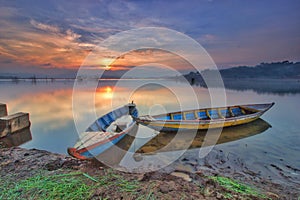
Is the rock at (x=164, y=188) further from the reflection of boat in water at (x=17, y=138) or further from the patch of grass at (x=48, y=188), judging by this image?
the reflection of boat in water at (x=17, y=138)

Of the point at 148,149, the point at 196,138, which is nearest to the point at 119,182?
the point at 148,149

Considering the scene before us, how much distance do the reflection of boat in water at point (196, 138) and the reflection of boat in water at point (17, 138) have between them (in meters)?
6.68

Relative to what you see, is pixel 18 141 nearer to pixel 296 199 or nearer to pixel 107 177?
pixel 107 177

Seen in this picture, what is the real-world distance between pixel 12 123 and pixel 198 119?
1083cm

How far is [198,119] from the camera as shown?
409 inches

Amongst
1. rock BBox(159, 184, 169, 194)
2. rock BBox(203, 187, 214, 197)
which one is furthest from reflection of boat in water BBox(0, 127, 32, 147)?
rock BBox(203, 187, 214, 197)

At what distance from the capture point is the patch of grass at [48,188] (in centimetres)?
216

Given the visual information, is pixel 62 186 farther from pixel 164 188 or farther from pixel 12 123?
pixel 12 123

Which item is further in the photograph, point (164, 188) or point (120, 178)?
point (120, 178)

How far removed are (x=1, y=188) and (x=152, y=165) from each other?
13.4 feet

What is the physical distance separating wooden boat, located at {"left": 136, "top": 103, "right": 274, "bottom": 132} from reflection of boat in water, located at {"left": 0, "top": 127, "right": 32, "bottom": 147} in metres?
6.52

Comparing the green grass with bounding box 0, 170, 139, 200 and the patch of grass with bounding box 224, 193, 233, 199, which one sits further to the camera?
the patch of grass with bounding box 224, 193, 233, 199

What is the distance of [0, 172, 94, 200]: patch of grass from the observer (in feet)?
7.08

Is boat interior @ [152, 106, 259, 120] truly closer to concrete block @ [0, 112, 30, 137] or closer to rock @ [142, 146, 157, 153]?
rock @ [142, 146, 157, 153]
